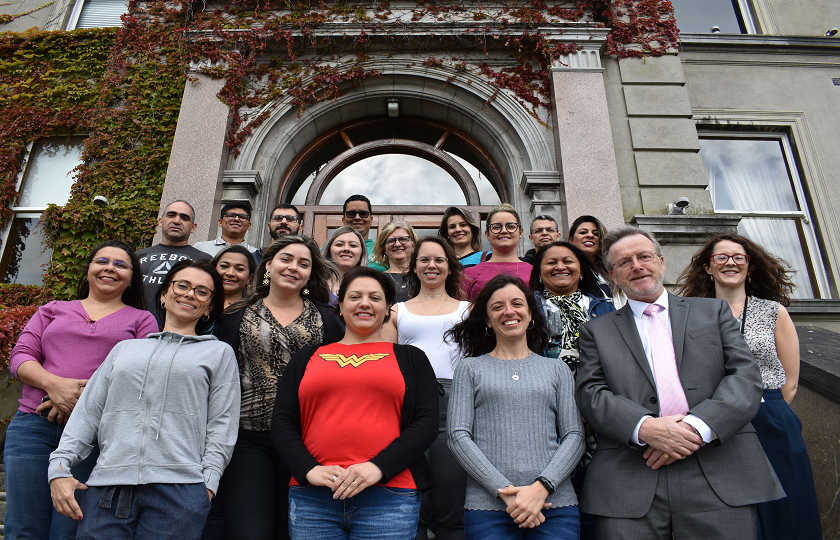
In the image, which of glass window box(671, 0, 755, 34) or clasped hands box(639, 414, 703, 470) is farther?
glass window box(671, 0, 755, 34)

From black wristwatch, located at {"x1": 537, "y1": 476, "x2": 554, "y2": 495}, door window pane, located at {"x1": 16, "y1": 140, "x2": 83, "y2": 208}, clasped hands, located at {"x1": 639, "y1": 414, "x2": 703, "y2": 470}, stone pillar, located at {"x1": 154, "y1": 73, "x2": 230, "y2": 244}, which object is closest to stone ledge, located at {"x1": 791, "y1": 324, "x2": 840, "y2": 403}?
clasped hands, located at {"x1": 639, "y1": 414, "x2": 703, "y2": 470}

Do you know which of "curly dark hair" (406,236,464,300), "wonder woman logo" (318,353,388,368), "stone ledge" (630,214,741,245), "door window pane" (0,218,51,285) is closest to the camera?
"wonder woman logo" (318,353,388,368)

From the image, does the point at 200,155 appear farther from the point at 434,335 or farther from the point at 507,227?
the point at 434,335

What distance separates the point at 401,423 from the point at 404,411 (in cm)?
6

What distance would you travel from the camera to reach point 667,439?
1.99 metres

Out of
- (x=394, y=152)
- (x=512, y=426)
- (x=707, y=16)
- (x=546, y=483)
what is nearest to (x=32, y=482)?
(x=512, y=426)

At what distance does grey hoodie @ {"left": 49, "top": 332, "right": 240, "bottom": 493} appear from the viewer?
2119 millimetres

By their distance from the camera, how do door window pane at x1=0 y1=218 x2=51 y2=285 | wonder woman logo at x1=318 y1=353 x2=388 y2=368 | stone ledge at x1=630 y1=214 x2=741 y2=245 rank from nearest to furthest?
Result: wonder woman logo at x1=318 y1=353 x2=388 y2=368 → stone ledge at x1=630 y1=214 x2=741 y2=245 → door window pane at x1=0 y1=218 x2=51 y2=285

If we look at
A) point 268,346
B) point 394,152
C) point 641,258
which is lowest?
point 268,346

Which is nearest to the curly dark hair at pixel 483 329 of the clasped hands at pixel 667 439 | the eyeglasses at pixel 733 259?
the clasped hands at pixel 667 439

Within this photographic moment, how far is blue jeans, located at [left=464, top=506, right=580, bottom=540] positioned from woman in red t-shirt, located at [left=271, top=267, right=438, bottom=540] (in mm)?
275

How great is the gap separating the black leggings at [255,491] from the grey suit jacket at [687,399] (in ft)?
4.66

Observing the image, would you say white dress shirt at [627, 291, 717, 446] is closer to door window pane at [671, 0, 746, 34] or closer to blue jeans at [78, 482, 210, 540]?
blue jeans at [78, 482, 210, 540]

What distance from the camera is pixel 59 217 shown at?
6.22 metres
